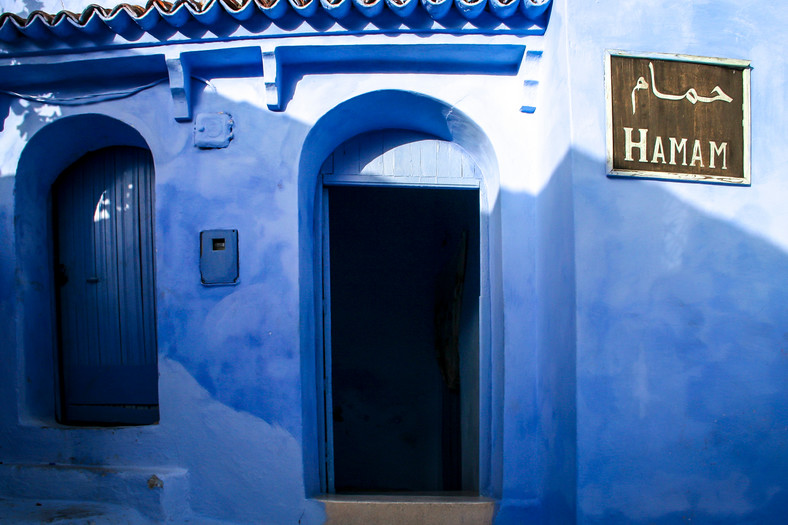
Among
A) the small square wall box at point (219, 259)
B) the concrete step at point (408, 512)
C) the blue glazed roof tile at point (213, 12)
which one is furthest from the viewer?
the small square wall box at point (219, 259)

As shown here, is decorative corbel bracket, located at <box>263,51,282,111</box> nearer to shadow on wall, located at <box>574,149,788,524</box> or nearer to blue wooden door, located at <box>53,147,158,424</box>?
blue wooden door, located at <box>53,147,158,424</box>

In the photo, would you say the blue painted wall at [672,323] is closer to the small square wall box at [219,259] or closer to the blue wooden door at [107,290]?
the small square wall box at [219,259]

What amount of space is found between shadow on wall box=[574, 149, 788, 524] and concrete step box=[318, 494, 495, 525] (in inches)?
29.4

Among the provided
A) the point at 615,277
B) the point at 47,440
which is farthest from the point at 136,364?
the point at 615,277

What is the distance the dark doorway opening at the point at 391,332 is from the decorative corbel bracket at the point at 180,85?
3.20m

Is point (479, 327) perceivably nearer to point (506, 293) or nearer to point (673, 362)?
point (506, 293)

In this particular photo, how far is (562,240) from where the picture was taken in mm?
2979

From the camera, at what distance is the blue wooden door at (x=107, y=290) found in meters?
3.87

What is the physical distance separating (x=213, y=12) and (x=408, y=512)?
3.51m

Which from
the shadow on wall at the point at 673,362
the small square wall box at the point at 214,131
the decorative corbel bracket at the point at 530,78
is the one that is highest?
the decorative corbel bracket at the point at 530,78

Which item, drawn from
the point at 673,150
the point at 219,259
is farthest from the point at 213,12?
the point at 673,150

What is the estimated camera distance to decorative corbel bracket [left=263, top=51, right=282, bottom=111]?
3334mm

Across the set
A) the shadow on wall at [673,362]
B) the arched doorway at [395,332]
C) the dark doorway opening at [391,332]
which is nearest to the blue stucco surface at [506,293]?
the shadow on wall at [673,362]

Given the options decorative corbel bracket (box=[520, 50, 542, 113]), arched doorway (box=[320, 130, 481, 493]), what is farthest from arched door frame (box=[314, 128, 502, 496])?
arched doorway (box=[320, 130, 481, 493])
